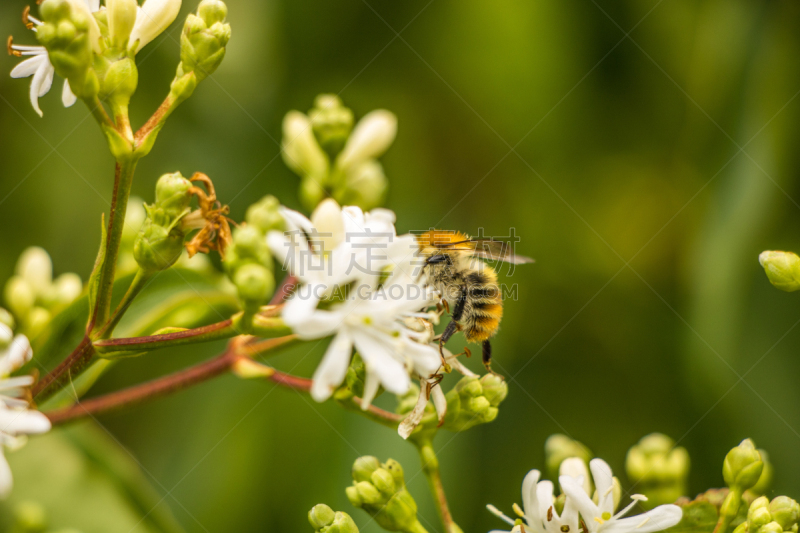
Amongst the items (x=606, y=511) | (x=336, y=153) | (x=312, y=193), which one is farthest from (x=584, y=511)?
(x=336, y=153)

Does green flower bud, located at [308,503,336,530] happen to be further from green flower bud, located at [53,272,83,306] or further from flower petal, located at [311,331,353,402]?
green flower bud, located at [53,272,83,306]

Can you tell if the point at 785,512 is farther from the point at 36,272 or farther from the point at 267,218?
the point at 36,272

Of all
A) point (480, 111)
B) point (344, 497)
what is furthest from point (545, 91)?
point (344, 497)

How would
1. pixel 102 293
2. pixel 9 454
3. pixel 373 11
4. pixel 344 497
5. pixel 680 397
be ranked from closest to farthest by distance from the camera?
pixel 102 293 → pixel 9 454 → pixel 344 497 → pixel 680 397 → pixel 373 11

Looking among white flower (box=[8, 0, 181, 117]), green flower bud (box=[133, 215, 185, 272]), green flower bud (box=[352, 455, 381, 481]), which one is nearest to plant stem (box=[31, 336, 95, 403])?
green flower bud (box=[133, 215, 185, 272])

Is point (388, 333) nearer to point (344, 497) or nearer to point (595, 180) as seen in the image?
point (344, 497)

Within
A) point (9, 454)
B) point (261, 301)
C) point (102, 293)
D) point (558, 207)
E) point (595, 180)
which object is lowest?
point (9, 454)
